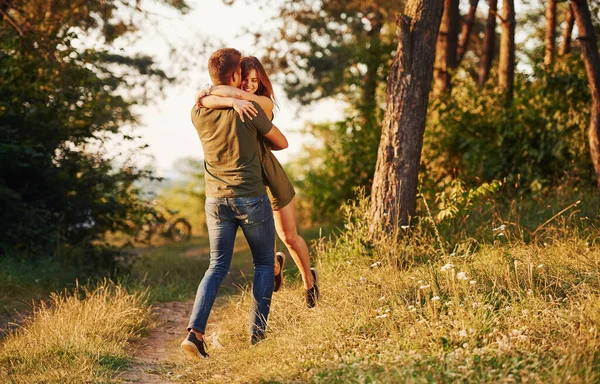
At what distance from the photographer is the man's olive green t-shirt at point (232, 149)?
5.02 metres

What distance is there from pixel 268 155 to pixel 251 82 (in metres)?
0.55

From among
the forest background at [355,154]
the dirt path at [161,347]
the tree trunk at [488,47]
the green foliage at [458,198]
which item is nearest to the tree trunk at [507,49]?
the forest background at [355,154]

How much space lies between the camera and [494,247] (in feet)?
22.9

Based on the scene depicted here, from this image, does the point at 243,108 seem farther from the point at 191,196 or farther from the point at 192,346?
the point at 191,196

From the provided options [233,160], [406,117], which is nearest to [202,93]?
[233,160]

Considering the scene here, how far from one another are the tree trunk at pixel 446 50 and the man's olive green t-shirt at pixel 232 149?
882 centimetres

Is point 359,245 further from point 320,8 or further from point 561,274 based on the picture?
point 320,8

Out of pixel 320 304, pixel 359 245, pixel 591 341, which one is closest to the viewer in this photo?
pixel 591 341

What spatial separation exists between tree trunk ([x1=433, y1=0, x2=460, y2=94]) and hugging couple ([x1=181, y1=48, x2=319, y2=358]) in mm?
8621

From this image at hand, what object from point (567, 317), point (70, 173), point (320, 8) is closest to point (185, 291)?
point (70, 173)

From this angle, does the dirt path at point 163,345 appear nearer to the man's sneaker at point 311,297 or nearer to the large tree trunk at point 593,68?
the man's sneaker at point 311,297

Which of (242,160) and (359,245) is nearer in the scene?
(242,160)

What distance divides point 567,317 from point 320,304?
79.7 inches

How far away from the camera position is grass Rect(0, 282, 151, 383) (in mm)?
4910
